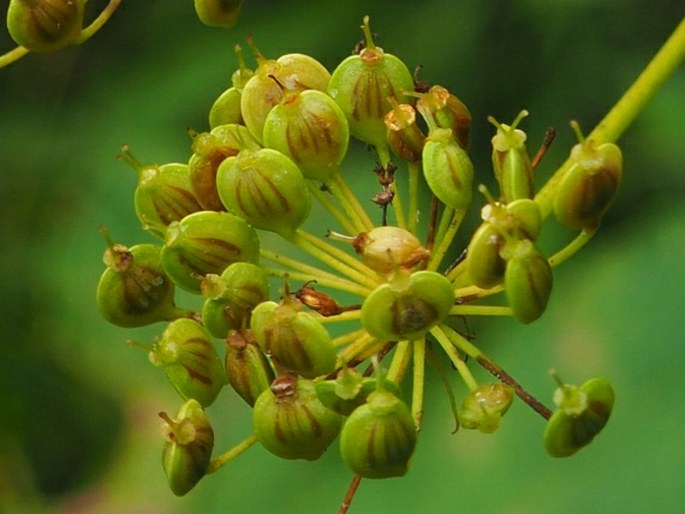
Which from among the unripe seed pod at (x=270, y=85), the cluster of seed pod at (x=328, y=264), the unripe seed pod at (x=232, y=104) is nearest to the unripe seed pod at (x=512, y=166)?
the cluster of seed pod at (x=328, y=264)

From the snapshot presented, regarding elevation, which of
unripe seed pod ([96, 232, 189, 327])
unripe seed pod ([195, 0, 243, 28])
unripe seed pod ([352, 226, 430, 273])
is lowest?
unripe seed pod ([96, 232, 189, 327])

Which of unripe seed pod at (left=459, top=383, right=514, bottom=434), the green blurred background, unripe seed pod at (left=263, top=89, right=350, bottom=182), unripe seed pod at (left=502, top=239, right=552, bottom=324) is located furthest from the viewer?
the green blurred background

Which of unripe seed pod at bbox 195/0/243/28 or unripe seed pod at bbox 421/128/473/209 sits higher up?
unripe seed pod at bbox 195/0/243/28

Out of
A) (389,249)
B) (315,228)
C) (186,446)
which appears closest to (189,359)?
(186,446)

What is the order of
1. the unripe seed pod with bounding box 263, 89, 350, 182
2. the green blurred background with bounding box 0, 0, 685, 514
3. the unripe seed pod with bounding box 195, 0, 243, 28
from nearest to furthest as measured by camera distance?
1. the unripe seed pod with bounding box 263, 89, 350, 182
2. the unripe seed pod with bounding box 195, 0, 243, 28
3. the green blurred background with bounding box 0, 0, 685, 514

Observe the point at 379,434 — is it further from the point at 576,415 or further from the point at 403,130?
the point at 403,130

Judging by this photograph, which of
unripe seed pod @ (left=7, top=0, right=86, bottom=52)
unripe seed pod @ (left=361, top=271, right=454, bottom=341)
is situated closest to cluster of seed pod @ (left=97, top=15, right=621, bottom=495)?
unripe seed pod @ (left=361, top=271, right=454, bottom=341)

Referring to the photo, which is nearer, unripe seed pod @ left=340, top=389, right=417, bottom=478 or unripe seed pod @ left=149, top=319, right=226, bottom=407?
unripe seed pod @ left=340, top=389, right=417, bottom=478

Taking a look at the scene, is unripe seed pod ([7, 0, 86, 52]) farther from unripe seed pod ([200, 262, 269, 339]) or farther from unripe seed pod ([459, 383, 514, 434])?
unripe seed pod ([459, 383, 514, 434])
